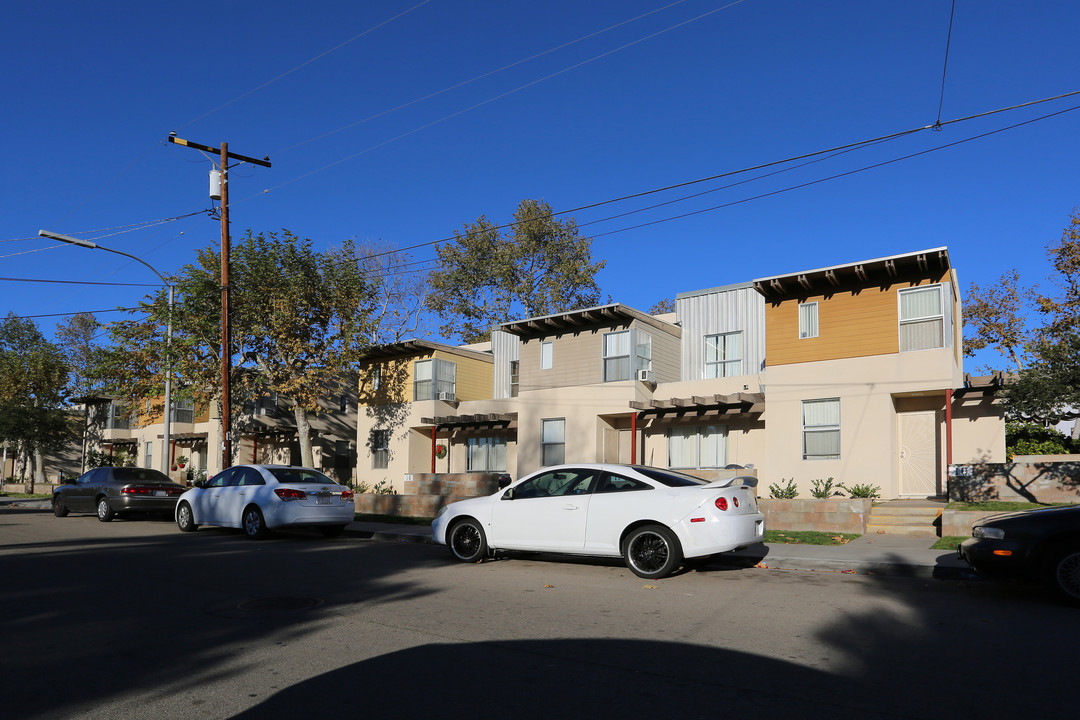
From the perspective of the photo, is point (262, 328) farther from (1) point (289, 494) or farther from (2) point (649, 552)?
(2) point (649, 552)

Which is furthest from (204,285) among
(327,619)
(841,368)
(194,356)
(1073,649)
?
(1073,649)

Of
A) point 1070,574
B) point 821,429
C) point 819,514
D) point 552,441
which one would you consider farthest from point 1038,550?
point 552,441

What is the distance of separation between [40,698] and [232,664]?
1.22 meters

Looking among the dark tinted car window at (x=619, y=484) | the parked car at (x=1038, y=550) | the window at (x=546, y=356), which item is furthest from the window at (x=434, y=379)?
the parked car at (x=1038, y=550)

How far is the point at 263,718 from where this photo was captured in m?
4.73

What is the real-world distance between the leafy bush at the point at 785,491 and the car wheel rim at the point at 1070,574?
10.9 metres

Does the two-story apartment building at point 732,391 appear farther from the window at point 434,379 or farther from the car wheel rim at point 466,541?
the car wheel rim at point 466,541

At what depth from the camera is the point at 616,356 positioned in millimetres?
25453

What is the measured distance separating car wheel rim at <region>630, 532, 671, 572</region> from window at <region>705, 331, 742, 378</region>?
51.9 feet

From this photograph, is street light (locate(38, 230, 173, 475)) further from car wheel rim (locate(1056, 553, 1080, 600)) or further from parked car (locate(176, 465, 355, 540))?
car wheel rim (locate(1056, 553, 1080, 600))

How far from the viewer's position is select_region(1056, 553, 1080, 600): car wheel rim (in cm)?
816

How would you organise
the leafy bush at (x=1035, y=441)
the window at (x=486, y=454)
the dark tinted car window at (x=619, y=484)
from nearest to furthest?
1. the dark tinted car window at (x=619, y=484)
2. the leafy bush at (x=1035, y=441)
3. the window at (x=486, y=454)

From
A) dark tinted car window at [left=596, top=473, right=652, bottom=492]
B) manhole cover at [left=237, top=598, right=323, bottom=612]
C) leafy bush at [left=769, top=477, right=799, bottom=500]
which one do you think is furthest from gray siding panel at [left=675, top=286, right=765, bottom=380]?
manhole cover at [left=237, top=598, right=323, bottom=612]

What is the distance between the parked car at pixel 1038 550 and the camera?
8.23 meters
